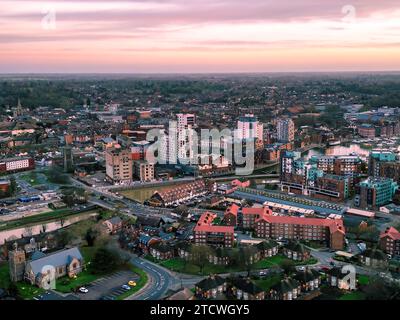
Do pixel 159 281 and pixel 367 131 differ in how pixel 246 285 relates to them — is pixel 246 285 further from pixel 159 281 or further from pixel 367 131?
pixel 367 131

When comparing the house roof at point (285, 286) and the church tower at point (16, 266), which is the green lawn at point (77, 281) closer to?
the church tower at point (16, 266)

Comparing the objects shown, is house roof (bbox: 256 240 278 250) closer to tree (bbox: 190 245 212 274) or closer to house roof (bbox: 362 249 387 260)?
tree (bbox: 190 245 212 274)

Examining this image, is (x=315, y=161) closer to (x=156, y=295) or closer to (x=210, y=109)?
(x=156, y=295)

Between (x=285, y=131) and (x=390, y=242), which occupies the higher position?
(x=285, y=131)

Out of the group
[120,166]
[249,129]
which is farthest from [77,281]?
[249,129]

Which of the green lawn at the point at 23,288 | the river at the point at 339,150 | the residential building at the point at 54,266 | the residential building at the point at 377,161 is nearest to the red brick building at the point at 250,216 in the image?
the residential building at the point at 54,266

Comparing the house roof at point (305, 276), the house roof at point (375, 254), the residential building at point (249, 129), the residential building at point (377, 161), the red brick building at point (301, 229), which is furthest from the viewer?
the residential building at point (249, 129)
